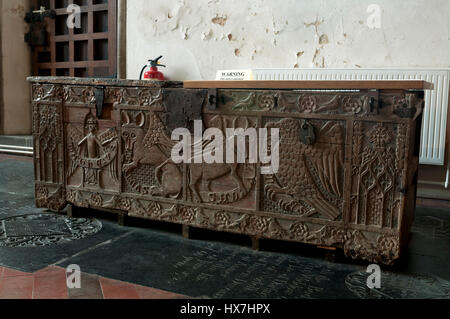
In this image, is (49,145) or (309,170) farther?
(49,145)

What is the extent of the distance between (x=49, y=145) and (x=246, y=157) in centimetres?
155

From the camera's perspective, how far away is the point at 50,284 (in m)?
2.06

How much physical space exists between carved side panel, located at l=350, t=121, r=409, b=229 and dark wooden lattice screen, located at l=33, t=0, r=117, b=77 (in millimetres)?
4340

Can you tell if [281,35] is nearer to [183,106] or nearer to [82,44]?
[183,106]

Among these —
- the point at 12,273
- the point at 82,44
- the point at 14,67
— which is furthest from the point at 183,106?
the point at 14,67

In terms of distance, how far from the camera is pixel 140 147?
283cm

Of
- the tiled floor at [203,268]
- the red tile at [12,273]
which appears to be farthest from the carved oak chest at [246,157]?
the red tile at [12,273]

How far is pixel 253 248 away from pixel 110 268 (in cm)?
83

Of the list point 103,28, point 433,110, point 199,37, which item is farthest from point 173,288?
Result: point 103,28

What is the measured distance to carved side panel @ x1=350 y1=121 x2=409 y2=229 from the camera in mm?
2199

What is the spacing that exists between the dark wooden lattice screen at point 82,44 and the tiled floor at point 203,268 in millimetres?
3637

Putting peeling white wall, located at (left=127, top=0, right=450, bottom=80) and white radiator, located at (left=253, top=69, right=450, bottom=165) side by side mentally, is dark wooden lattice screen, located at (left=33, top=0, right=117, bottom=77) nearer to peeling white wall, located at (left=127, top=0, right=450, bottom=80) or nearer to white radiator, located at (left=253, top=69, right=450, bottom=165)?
peeling white wall, located at (left=127, top=0, right=450, bottom=80)

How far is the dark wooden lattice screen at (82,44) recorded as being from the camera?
5.93 metres

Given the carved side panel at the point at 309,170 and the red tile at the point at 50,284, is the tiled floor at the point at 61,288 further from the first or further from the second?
the carved side panel at the point at 309,170
